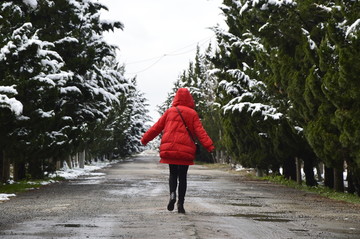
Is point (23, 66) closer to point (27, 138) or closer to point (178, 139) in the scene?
point (27, 138)

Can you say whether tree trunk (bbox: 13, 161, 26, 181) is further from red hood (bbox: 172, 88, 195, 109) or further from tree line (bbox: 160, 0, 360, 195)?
red hood (bbox: 172, 88, 195, 109)

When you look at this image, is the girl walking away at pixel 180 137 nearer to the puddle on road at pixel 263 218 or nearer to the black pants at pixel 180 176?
the black pants at pixel 180 176

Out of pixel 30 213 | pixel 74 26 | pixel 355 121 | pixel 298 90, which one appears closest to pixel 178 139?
pixel 30 213

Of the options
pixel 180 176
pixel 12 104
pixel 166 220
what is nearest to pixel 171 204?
pixel 180 176

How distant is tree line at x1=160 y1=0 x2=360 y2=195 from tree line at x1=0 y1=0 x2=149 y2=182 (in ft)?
18.6

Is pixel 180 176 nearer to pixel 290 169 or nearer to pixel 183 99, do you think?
pixel 183 99

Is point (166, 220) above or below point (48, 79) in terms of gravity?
below

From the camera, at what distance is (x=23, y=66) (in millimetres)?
17266

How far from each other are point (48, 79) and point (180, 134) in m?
9.08

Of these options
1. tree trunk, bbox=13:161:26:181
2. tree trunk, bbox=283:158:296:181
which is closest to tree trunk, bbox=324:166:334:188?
tree trunk, bbox=283:158:296:181

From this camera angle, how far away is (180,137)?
896 centimetres

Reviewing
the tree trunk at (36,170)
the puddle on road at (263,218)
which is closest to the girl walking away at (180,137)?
the puddle on road at (263,218)

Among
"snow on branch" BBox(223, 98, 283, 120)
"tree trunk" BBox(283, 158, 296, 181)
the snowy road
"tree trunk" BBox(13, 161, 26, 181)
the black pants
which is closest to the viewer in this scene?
the snowy road

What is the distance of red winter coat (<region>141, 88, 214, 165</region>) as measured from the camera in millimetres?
8844
